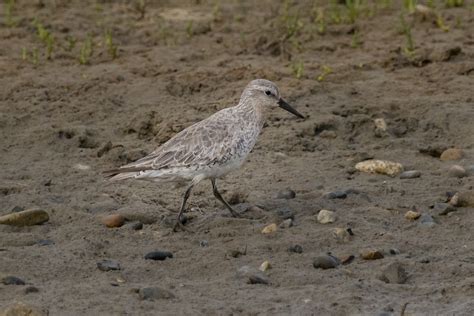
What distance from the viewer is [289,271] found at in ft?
24.7

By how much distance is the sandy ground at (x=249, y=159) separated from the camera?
23.9 ft

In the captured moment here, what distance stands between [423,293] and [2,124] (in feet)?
15.6

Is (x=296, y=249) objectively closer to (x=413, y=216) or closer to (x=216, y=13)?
(x=413, y=216)

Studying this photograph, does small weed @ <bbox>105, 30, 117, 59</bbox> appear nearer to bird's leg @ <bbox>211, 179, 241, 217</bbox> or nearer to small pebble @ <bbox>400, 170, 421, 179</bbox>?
bird's leg @ <bbox>211, 179, 241, 217</bbox>

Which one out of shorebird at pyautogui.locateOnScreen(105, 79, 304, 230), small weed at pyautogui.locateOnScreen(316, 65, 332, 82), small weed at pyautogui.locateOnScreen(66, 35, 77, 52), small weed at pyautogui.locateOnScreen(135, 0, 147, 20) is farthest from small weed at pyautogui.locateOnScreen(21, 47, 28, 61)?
shorebird at pyautogui.locateOnScreen(105, 79, 304, 230)

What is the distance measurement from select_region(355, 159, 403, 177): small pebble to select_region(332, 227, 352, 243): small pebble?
1407mm

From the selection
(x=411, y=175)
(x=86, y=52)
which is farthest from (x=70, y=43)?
(x=411, y=175)

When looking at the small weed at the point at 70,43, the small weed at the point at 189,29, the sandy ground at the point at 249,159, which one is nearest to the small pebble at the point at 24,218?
the sandy ground at the point at 249,159

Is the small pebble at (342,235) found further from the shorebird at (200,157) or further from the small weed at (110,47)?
the small weed at (110,47)

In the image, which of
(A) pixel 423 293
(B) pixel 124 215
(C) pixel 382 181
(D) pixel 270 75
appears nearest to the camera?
(A) pixel 423 293

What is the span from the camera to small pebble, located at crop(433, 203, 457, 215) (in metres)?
8.52

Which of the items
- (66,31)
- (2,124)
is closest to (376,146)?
(2,124)

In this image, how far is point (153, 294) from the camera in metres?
7.04

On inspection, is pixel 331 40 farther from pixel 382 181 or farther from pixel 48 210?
pixel 48 210
